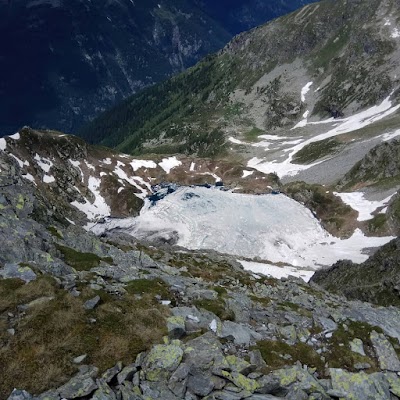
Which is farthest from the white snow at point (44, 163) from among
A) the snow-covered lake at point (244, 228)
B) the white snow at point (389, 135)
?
the white snow at point (389, 135)

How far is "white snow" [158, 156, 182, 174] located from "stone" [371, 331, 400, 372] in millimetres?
128823

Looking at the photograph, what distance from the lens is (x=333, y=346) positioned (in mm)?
22594

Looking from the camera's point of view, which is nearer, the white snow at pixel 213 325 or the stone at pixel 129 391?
the stone at pixel 129 391

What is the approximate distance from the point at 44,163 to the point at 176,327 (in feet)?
369

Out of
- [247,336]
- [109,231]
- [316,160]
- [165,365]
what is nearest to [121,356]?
[165,365]

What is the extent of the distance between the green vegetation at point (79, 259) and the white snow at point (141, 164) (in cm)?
11565

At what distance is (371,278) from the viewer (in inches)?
2304

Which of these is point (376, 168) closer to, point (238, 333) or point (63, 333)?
point (238, 333)

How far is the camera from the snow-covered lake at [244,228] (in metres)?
93.2

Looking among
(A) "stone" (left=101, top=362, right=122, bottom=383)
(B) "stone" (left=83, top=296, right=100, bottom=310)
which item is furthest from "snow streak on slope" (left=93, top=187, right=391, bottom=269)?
(A) "stone" (left=101, top=362, right=122, bottom=383)

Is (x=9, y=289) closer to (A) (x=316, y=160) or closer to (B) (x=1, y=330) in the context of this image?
(B) (x=1, y=330)

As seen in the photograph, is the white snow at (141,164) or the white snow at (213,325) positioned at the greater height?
the white snow at (141,164)

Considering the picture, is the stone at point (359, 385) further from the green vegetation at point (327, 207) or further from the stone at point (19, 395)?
the green vegetation at point (327, 207)

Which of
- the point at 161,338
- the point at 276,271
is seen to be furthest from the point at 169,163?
the point at 161,338
